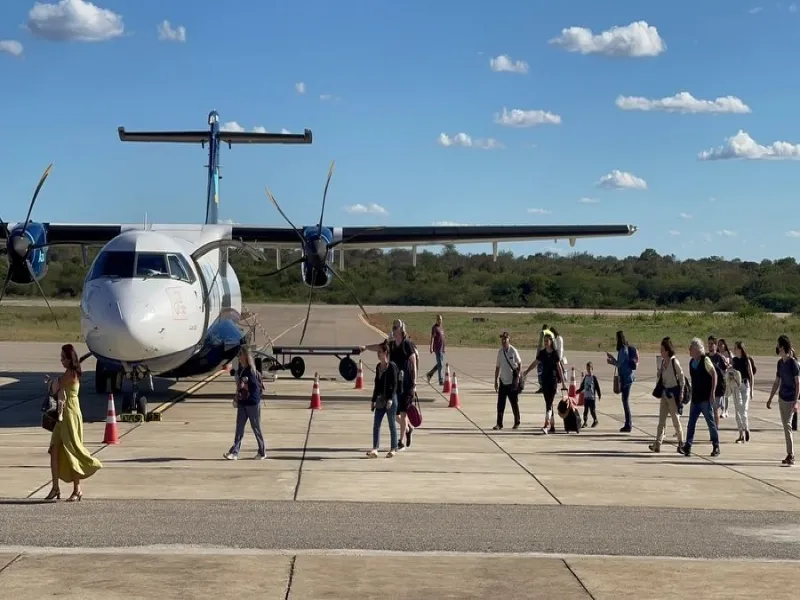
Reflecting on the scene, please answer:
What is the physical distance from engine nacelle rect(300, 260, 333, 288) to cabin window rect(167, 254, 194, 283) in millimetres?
3207

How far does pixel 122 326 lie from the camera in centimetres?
1544

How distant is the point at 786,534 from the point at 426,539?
10.9 ft

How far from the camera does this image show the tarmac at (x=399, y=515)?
305 inches

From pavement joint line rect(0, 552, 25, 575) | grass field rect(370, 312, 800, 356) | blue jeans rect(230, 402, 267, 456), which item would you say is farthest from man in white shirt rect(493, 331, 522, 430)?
grass field rect(370, 312, 800, 356)

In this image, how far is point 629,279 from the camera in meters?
103

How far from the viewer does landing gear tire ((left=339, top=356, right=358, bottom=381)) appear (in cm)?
2398

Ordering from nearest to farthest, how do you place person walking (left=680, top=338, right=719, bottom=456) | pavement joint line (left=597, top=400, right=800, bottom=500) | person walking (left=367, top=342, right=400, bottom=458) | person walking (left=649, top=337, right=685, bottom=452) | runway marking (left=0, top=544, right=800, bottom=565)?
runway marking (left=0, top=544, right=800, bottom=565) < pavement joint line (left=597, top=400, right=800, bottom=500) < person walking (left=367, top=342, right=400, bottom=458) < person walking (left=680, top=338, right=719, bottom=456) < person walking (left=649, top=337, right=685, bottom=452)

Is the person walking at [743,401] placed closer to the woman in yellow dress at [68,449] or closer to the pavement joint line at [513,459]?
the pavement joint line at [513,459]

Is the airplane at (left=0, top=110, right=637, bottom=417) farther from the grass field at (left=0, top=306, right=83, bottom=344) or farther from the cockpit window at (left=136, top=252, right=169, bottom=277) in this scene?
the grass field at (left=0, top=306, right=83, bottom=344)

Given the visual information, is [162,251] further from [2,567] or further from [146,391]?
[2,567]

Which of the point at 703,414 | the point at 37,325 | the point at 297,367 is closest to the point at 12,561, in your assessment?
the point at 703,414

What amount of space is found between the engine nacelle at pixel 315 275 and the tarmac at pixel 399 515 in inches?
155

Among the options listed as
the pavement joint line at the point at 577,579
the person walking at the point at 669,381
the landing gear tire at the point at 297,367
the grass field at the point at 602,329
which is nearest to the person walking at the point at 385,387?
the person walking at the point at 669,381

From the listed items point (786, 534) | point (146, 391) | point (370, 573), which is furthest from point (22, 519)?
point (146, 391)
